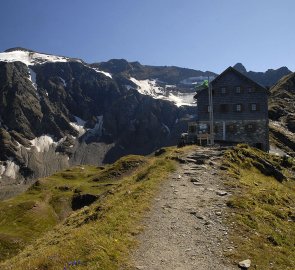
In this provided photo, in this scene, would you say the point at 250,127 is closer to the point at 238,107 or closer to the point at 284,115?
the point at 238,107

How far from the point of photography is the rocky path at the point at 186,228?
1920 centimetres

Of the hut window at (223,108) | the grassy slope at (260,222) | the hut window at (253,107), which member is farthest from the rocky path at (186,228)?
the hut window at (253,107)

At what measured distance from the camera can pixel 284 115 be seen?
153 m

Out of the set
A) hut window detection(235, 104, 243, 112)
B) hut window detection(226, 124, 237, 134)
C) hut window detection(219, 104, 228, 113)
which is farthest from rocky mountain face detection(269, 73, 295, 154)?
hut window detection(219, 104, 228, 113)

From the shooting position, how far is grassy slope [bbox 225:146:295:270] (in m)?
20.2

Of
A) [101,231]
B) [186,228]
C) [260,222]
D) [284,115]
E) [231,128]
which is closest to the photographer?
[101,231]

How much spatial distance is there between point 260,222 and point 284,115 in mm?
135763

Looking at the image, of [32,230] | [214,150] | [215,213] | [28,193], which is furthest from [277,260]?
[28,193]

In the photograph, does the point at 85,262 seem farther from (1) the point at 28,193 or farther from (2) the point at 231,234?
(1) the point at 28,193

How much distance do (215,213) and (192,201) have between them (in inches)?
99.2

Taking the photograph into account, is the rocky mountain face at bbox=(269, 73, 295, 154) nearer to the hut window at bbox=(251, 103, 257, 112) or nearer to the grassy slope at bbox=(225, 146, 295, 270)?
the hut window at bbox=(251, 103, 257, 112)

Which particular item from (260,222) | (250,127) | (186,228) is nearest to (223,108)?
(250,127)

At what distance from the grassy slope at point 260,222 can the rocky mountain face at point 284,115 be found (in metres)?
56.7

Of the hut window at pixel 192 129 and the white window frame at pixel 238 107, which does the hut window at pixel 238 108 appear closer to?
the white window frame at pixel 238 107
